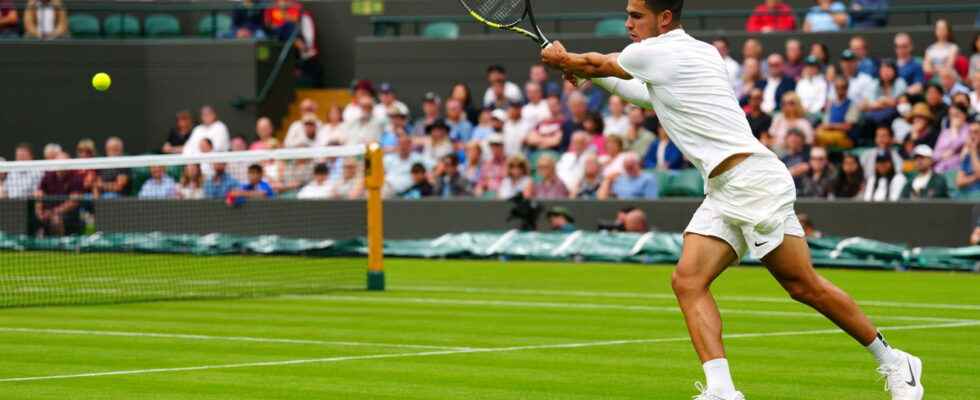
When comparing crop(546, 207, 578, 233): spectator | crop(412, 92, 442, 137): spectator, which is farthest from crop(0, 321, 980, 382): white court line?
crop(412, 92, 442, 137): spectator

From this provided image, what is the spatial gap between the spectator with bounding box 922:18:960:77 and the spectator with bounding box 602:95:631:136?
4.24m

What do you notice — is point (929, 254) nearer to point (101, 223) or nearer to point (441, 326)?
point (441, 326)

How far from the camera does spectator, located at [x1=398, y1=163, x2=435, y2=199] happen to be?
2444 centimetres

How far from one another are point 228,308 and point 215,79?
53.6 ft

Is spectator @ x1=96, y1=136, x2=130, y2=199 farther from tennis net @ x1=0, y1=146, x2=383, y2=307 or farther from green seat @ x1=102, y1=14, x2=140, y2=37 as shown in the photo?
green seat @ x1=102, y1=14, x2=140, y2=37

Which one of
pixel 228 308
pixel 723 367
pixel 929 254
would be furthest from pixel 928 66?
pixel 723 367

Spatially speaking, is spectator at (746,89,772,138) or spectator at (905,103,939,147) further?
spectator at (746,89,772,138)

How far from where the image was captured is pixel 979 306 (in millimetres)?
14727

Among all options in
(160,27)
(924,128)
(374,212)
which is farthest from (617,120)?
(160,27)

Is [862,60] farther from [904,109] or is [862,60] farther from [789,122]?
[789,122]

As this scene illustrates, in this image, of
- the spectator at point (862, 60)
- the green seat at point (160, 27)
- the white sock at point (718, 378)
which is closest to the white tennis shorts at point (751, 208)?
the white sock at point (718, 378)

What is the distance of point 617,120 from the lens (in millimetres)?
24469

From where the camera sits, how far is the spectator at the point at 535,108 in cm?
2512

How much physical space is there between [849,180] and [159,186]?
1031cm
